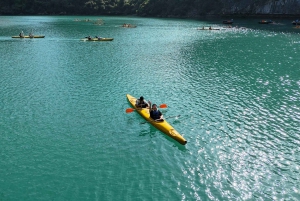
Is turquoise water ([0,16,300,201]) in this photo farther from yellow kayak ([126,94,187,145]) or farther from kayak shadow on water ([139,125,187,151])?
yellow kayak ([126,94,187,145])

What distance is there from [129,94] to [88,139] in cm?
1278

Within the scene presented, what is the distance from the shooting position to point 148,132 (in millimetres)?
26219

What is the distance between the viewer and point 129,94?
36.2 meters

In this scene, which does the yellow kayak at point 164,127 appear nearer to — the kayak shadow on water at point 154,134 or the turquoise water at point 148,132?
the kayak shadow on water at point 154,134

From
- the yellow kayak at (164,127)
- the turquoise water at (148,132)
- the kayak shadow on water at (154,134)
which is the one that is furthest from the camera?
the kayak shadow on water at (154,134)

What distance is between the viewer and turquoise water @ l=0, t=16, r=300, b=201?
18.5 meters

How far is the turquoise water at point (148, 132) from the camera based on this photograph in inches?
729

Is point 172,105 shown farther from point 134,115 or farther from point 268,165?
point 268,165

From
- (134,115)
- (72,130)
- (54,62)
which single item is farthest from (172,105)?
(54,62)

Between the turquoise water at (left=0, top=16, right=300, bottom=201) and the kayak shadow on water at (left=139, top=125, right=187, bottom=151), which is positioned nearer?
the turquoise water at (left=0, top=16, right=300, bottom=201)

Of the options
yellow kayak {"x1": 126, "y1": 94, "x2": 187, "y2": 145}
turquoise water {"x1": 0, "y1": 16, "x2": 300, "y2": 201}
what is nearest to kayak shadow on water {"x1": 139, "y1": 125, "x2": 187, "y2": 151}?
turquoise water {"x1": 0, "y1": 16, "x2": 300, "y2": 201}

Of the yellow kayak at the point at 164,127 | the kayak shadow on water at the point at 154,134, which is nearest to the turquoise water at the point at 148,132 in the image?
the kayak shadow on water at the point at 154,134

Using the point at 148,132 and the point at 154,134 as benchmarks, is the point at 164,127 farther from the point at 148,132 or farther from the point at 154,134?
the point at 148,132

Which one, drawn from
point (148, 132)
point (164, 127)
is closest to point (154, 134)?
point (148, 132)
